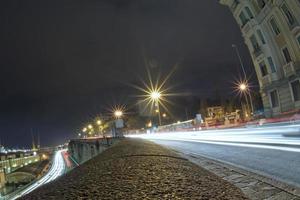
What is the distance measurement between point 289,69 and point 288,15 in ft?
15.4

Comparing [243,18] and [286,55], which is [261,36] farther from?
[286,55]

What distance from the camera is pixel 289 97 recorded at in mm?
27375

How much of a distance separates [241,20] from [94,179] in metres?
34.7

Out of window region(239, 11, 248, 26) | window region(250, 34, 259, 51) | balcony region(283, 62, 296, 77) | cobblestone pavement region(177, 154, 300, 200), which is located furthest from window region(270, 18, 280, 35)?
cobblestone pavement region(177, 154, 300, 200)

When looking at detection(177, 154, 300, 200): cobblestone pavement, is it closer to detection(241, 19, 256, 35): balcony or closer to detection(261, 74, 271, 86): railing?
detection(261, 74, 271, 86): railing

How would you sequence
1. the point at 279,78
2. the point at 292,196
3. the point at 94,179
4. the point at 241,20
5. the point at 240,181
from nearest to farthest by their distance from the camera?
the point at 94,179 → the point at 292,196 → the point at 240,181 → the point at 279,78 → the point at 241,20

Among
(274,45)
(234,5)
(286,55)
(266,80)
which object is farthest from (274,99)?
(234,5)

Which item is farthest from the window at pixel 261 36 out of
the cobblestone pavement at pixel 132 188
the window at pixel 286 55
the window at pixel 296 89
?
the cobblestone pavement at pixel 132 188

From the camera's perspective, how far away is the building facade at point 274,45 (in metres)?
26.3

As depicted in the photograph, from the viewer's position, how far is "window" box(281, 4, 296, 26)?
2615cm

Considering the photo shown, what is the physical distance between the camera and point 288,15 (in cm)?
2669

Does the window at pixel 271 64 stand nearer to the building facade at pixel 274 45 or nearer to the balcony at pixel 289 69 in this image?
the building facade at pixel 274 45

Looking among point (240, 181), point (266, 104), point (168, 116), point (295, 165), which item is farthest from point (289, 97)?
point (168, 116)

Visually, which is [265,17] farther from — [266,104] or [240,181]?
[240,181]
